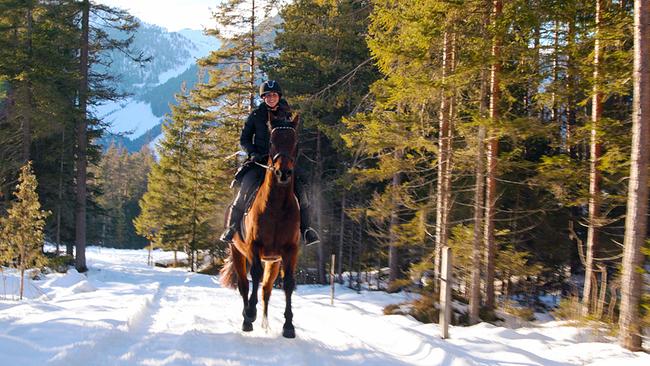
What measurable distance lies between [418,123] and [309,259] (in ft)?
49.2

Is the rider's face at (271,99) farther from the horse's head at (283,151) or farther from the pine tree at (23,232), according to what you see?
the pine tree at (23,232)

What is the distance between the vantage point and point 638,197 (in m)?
6.95

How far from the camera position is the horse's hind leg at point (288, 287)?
6.59 meters

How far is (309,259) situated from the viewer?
26.4 metres

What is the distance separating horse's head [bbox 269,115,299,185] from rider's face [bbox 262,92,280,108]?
1.10 meters

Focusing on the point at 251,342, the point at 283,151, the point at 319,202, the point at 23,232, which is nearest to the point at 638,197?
the point at 283,151

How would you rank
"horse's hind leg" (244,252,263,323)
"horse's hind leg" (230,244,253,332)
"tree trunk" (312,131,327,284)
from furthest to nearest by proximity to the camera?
"tree trunk" (312,131,327,284) < "horse's hind leg" (230,244,253,332) < "horse's hind leg" (244,252,263,323)

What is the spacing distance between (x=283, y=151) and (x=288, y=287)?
85.6 inches

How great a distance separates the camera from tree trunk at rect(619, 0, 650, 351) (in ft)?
22.6

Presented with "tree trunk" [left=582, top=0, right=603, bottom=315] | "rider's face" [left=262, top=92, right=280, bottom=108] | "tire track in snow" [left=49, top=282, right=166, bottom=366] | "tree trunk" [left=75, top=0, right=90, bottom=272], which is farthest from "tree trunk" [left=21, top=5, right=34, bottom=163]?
"tree trunk" [left=582, top=0, right=603, bottom=315]

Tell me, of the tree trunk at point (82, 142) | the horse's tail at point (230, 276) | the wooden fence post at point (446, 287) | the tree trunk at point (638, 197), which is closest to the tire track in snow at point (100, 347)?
the horse's tail at point (230, 276)

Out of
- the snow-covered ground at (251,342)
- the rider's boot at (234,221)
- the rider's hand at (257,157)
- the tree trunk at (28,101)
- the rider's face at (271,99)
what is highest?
the tree trunk at (28,101)

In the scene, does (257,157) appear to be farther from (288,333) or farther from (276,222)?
(288,333)

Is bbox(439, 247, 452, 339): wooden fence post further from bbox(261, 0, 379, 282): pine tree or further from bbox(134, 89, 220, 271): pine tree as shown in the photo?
bbox(134, 89, 220, 271): pine tree
